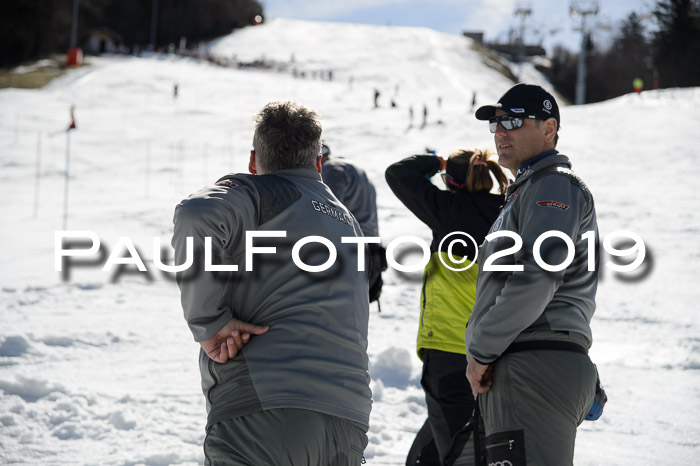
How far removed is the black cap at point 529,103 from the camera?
245cm

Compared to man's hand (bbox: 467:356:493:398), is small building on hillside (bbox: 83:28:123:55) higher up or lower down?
higher up

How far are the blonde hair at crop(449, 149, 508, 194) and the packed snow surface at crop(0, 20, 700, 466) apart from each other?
101 cm

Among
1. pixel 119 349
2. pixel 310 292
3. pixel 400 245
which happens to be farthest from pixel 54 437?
pixel 400 245

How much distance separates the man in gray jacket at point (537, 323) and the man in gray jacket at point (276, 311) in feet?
1.41

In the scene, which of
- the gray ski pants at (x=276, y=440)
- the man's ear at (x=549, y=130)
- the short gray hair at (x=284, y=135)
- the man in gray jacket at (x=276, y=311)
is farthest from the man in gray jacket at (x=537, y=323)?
the short gray hair at (x=284, y=135)

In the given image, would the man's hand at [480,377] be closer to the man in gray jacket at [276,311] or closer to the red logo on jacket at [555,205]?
the man in gray jacket at [276,311]

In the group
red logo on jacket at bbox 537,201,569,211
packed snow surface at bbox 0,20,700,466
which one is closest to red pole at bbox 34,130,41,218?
packed snow surface at bbox 0,20,700,466

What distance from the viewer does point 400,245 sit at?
31.7ft

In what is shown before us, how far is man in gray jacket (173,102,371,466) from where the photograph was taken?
70.6 inches

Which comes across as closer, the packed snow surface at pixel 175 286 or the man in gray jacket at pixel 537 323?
the man in gray jacket at pixel 537 323

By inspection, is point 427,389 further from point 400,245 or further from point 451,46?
point 451,46

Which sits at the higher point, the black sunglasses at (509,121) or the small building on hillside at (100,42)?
the small building on hillside at (100,42)

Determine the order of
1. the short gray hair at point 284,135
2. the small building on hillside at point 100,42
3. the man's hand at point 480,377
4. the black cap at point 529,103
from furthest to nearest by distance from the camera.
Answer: the small building on hillside at point 100,42 < the black cap at point 529,103 < the man's hand at point 480,377 < the short gray hair at point 284,135

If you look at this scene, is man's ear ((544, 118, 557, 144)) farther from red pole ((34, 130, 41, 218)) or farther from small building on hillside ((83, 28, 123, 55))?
small building on hillside ((83, 28, 123, 55))
